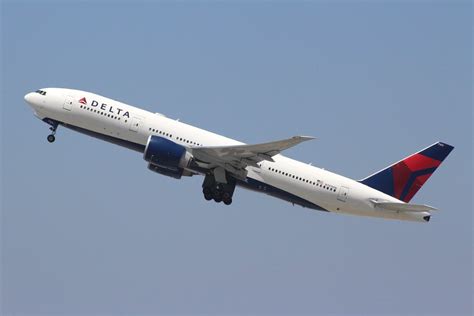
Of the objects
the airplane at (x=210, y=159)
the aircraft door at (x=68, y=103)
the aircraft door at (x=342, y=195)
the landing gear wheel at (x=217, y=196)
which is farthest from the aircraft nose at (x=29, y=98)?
the aircraft door at (x=342, y=195)

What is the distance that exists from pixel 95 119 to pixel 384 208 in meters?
15.4

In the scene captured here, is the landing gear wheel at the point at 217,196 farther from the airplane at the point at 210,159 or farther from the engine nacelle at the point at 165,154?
the engine nacelle at the point at 165,154

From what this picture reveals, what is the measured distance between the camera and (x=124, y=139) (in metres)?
44.5

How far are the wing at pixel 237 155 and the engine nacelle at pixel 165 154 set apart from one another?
2.05 ft

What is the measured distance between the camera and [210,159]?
44.2 metres

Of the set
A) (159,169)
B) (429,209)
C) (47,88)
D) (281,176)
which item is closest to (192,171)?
(159,169)

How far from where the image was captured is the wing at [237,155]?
42.6m

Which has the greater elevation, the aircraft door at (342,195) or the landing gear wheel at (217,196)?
the aircraft door at (342,195)

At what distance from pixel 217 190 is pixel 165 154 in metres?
3.76

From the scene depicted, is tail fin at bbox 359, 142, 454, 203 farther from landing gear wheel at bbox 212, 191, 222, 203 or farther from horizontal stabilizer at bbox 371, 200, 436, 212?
landing gear wheel at bbox 212, 191, 222, 203

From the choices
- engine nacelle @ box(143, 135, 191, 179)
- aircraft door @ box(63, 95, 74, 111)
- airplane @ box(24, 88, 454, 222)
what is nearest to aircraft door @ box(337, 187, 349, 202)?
airplane @ box(24, 88, 454, 222)

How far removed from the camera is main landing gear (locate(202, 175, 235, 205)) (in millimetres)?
45250

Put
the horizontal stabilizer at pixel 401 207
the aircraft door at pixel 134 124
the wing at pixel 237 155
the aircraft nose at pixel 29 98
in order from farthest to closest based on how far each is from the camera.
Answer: the aircraft nose at pixel 29 98, the horizontal stabilizer at pixel 401 207, the aircraft door at pixel 134 124, the wing at pixel 237 155

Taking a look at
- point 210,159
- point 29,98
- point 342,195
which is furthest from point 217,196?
point 29,98
